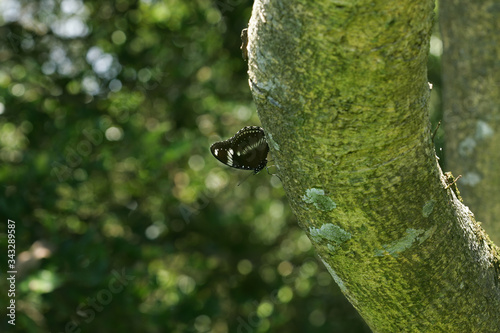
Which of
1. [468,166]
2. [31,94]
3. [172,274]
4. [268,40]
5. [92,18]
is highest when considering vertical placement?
[92,18]

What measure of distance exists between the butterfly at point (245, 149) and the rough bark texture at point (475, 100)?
110cm

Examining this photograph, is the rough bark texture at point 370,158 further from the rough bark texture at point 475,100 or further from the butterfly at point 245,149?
the rough bark texture at point 475,100

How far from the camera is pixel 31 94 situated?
278 centimetres

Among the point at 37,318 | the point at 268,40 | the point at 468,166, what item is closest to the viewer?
the point at 268,40

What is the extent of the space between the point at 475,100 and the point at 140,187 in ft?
5.52

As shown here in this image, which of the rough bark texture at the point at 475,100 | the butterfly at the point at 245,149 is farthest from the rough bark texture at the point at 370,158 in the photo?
the rough bark texture at the point at 475,100

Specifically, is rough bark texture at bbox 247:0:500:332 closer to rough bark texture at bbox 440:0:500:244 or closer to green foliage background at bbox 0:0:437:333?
rough bark texture at bbox 440:0:500:244

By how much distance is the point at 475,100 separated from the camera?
6.70 feet

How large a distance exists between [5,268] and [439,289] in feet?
6.08

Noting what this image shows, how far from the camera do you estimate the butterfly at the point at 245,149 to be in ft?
3.87

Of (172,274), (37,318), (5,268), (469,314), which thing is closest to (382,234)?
(469,314)

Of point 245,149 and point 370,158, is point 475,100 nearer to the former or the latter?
point 245,149

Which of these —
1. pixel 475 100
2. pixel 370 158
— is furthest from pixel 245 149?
pixel 475 100

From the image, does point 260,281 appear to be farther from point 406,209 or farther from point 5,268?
point 406,209
